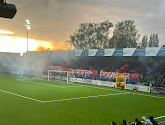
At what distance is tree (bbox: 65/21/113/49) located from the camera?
240 ft

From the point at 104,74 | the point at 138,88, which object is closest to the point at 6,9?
the point at 138,88

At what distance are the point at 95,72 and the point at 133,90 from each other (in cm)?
1065

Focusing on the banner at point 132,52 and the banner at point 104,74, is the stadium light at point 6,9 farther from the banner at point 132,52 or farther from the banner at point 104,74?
the banner at point 104,74

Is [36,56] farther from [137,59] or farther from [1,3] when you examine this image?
[1,3]

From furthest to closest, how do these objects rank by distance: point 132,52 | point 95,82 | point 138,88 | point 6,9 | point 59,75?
point 59,75, point 95,82, point 132,52, point 138,88, point 6,9

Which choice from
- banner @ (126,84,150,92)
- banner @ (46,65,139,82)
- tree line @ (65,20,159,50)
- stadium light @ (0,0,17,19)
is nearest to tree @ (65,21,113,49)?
tree line @ (65,20,159,50)

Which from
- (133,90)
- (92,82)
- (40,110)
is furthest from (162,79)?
(40,110)

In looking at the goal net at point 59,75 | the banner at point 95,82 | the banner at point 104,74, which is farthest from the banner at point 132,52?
the banner at point 95,82

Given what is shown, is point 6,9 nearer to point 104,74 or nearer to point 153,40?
point 104,74

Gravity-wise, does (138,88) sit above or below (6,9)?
below

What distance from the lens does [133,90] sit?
30547 mm

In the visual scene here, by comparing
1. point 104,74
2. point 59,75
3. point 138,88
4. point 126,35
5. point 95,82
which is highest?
point 126,35

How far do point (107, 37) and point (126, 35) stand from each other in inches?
281

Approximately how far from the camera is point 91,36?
74.2 meters
